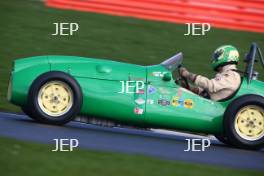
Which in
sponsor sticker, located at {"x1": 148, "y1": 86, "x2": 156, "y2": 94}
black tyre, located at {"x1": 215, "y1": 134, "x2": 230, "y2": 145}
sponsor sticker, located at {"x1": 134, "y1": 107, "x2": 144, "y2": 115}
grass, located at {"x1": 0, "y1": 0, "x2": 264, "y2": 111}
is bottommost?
Answer: black tyre, located at {"x1": 215, "y1": 134, "x2": 230, "y2": 145}

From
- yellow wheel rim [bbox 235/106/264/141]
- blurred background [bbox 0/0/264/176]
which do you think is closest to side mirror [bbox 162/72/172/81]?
yellow wheel rim [bbox 235/106/264/141]

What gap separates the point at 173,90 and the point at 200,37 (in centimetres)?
794

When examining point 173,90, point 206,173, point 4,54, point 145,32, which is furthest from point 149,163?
point 145,32

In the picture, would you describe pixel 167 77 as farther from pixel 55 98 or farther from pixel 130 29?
pixel 130 29

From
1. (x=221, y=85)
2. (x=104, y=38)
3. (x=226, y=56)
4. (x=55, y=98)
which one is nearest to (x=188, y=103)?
(x=221, y=85)

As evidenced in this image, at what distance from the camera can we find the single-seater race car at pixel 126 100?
9891 millimetres

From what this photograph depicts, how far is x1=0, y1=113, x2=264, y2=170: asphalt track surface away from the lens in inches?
357

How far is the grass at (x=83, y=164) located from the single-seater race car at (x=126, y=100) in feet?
3.84

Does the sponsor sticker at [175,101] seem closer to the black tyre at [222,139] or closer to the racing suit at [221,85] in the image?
the racing suit at [221,85]

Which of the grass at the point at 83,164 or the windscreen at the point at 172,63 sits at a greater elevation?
the windscreen at the point at 172,63

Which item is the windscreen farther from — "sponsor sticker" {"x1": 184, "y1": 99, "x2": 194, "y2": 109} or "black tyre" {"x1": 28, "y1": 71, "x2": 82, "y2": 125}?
"black tyre" {"x1": 28, "y1": 71, "x2": 82, "y2": 125}

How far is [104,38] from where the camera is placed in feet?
55.9

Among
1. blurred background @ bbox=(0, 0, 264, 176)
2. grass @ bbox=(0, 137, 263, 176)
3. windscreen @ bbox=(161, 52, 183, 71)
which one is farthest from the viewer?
blurred background @ bbox=(0, 0, 264, 176)

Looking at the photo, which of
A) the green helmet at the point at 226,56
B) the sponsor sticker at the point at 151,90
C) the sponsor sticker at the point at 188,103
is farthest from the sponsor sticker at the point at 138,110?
the green helmet at the point at 226,56
